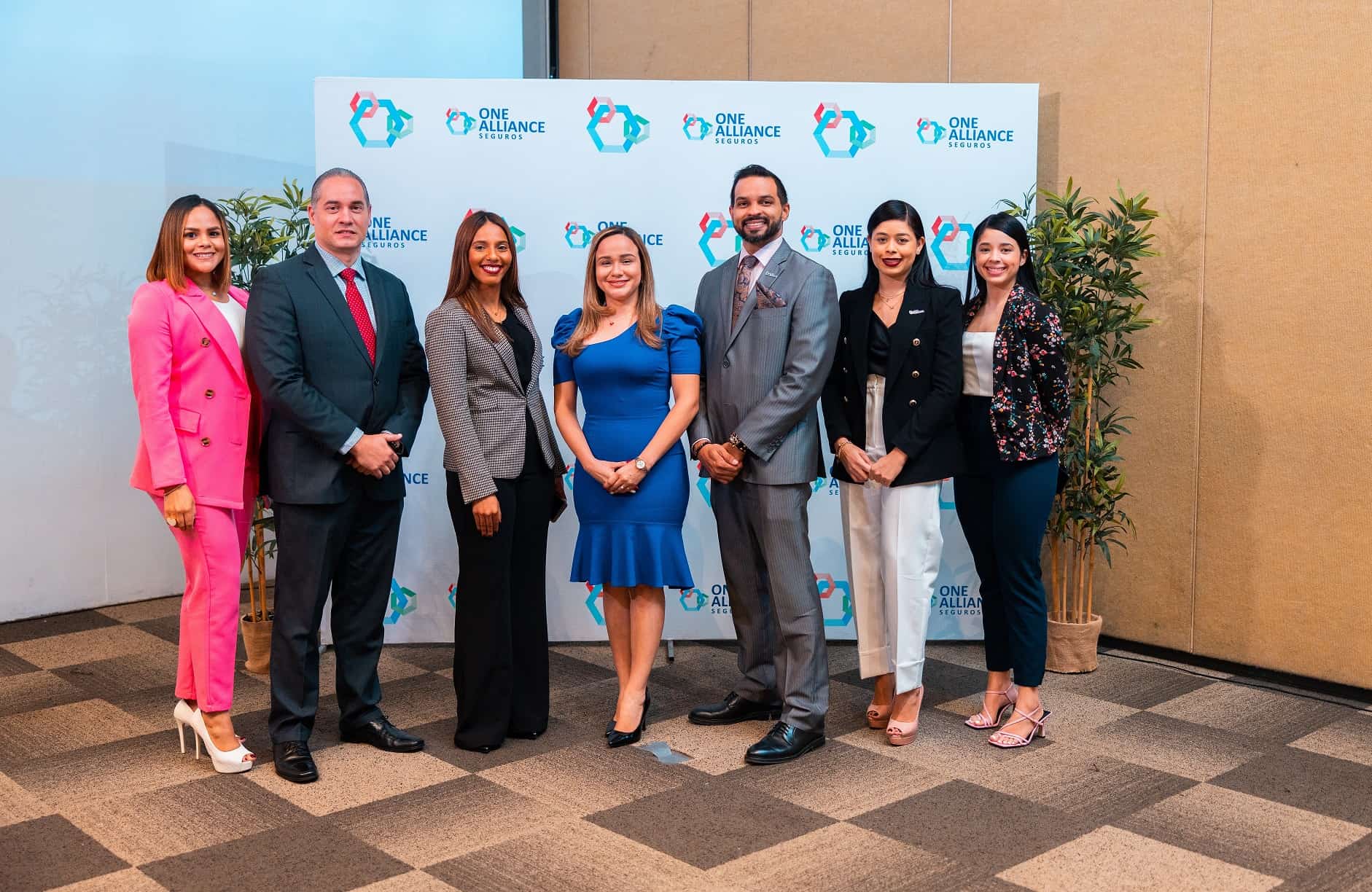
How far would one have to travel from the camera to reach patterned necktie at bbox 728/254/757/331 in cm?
348

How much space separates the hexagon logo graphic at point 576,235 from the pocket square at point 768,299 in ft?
4.00

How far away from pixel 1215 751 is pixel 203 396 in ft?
9.96

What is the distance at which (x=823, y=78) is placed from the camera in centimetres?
559

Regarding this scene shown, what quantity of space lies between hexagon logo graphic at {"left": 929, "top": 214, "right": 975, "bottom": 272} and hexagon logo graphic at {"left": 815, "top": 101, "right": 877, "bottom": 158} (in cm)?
41

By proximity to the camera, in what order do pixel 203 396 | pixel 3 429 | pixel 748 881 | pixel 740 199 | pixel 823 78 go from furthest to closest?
1. pixel 823 78
2. pixel 3 429
3. pixel 740 199
4. pixel 203 396
5. pixel 748 881

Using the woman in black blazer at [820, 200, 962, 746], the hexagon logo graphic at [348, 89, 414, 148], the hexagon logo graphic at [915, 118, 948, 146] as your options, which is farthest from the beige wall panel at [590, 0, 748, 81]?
the woman in black blazer at [820, 200, 962, 746]

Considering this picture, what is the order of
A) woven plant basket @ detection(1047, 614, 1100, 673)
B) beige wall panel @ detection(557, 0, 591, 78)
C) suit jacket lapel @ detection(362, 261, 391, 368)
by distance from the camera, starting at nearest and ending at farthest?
suit jacket lapel @ detection(362, 261, 391, 368) → woven plant basket @ detection(1047, 614, 1100, 673) → beige wall panel @ detection(557, 0, 591, 78)

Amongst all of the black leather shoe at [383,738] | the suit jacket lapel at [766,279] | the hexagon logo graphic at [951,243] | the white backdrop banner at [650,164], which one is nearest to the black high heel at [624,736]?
the black leather shoe at [383,738]

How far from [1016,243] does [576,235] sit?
1705 mm

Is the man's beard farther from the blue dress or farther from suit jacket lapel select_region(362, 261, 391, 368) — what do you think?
suit jacket lapel select_region(362, 261, 391, 368)

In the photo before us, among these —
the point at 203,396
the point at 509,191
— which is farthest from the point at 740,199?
the point at 203,396

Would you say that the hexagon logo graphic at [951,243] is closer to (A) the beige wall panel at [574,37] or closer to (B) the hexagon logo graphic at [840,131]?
(B) the hexagon logo graphic at [840,131]

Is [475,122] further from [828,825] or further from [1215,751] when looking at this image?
[1215,751]

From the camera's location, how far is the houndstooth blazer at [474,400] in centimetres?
333
